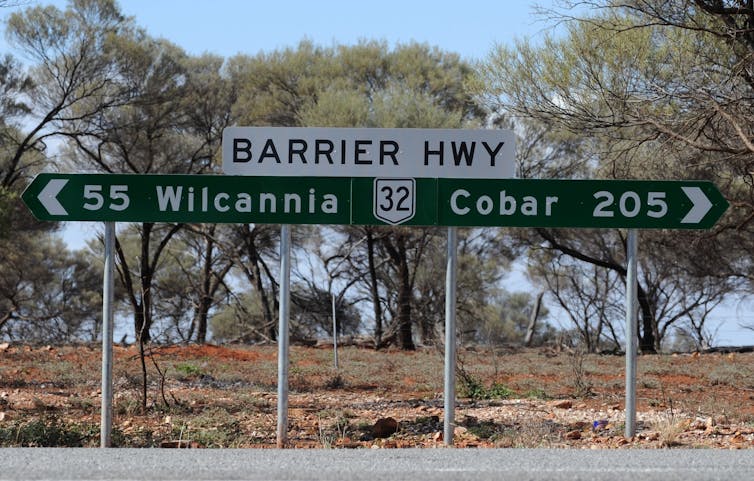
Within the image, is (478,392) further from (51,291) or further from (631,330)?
(51,291)

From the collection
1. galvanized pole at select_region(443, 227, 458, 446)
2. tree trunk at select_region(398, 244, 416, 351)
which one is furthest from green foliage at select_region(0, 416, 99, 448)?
tree trunk at select_region(398, 244, 416, 351)

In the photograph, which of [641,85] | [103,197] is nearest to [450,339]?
[103,197]

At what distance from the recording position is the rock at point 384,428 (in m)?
9.12

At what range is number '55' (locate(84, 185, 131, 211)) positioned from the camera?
25.0 ft

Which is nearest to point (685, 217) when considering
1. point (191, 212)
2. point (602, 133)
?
point (191, 212)

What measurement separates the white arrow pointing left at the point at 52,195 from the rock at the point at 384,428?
3319mm

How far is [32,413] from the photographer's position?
410 inches

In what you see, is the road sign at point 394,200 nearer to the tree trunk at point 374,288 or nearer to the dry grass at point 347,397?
the dry grass at point 347,397

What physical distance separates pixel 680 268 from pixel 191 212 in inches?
891

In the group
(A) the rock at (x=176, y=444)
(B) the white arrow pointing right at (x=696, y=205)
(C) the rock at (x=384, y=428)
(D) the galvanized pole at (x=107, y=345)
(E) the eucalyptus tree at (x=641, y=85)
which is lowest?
(A) the rock at (x=176, y=444)

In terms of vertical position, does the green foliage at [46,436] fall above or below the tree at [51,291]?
below

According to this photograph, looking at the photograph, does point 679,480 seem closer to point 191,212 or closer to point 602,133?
point 191,212

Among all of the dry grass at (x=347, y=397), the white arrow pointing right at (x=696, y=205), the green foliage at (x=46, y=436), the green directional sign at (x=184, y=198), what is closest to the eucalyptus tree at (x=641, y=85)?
the dry grass at (x=347, y=397)

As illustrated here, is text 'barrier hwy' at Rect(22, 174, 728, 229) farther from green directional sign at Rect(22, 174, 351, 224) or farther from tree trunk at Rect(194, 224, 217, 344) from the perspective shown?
tree trunk at Rect(194, 224, 217, 344)
